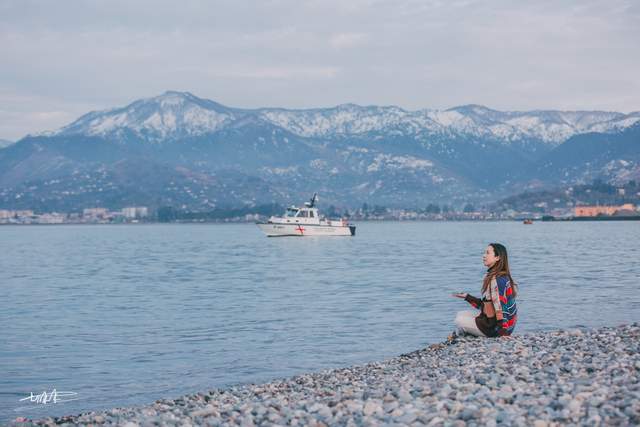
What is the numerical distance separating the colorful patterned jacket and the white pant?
190mm

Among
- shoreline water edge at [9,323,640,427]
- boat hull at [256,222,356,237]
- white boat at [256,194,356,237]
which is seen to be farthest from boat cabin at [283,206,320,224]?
shoreline water edge at [9,323,640,427]

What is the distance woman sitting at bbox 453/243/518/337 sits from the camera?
58.4ft

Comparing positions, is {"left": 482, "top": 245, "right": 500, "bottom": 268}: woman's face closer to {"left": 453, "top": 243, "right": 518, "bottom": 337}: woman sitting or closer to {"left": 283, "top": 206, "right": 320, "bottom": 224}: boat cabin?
{"left": 453, "top": 243, "right": 518, "bottom": 337}: woman sitting

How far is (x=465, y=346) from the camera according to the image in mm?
18891

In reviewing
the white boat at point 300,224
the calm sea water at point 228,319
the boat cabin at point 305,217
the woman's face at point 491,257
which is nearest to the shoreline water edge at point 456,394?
the woman's face at point 491,257

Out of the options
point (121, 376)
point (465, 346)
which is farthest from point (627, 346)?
point (121, 376)

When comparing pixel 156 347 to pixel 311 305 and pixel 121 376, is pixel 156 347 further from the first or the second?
pixel 311 305

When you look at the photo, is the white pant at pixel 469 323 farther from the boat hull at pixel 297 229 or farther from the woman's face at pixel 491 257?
the boat hull at pixel 297 229

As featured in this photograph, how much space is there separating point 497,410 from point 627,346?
6720 millimetres

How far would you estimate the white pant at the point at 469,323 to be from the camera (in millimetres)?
19688

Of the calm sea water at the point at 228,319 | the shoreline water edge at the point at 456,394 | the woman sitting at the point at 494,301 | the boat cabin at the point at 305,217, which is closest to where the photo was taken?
the shoreline water edge at the point at 456,394

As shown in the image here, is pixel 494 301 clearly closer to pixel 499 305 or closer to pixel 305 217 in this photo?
pixel 499 305

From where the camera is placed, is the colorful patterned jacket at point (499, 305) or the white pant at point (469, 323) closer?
the colorful patterned jacket at point (499, 305)

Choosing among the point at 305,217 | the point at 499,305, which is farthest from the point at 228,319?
the point at 305,217
